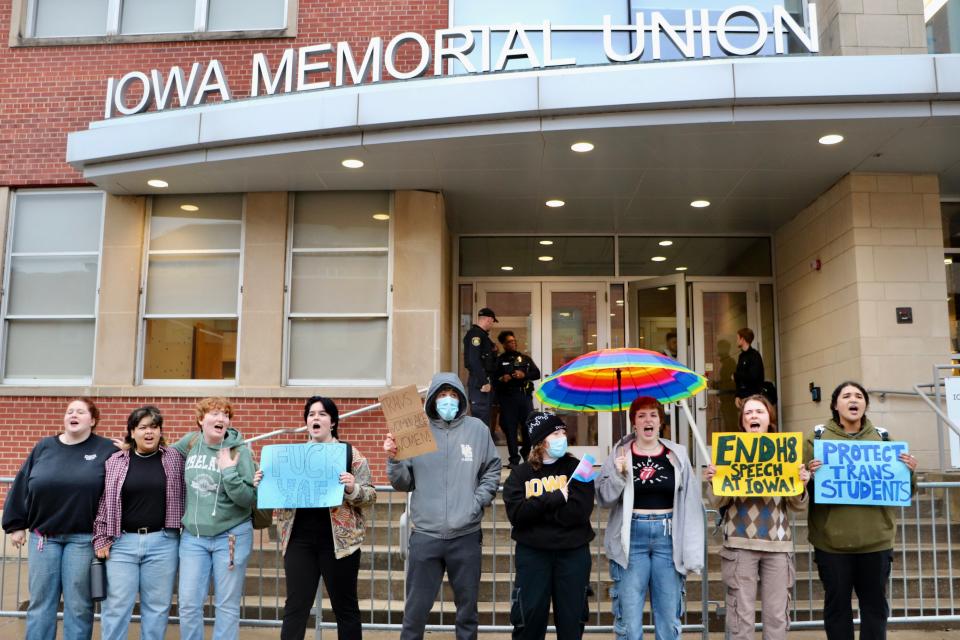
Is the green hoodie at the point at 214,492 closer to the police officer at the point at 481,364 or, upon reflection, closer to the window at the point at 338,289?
the police officer at the point at 481,364

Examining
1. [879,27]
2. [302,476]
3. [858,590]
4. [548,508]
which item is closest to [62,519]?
[302,476]

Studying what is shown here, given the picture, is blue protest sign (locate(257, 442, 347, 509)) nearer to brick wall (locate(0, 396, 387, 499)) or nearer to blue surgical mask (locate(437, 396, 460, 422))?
blue surgical mask (locate(437, 396, 460, 422))

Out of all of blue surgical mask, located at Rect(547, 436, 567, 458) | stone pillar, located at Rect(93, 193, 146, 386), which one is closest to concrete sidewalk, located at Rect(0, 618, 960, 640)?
blue surgical mask, located at Rect(547, 436, 567, 458)

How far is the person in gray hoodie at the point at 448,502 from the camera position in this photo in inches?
201

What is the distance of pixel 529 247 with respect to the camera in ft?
41.3

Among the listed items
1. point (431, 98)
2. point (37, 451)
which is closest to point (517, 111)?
point (431, 98)

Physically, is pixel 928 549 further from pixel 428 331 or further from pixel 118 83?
pixel 118 83

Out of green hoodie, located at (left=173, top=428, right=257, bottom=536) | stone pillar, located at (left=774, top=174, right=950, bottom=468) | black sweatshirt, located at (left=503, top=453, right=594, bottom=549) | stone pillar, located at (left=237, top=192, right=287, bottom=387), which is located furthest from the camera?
stone pillar, located at (left=237, top=192, right=287, bottom=387)

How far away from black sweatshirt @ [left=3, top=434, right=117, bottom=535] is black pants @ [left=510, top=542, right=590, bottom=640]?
2.88 meters

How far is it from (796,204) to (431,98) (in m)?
5.62

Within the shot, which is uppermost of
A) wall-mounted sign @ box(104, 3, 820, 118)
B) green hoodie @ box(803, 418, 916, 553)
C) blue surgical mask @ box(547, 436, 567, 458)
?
wall-mounted sign @ box(104, 3, 820, 118)

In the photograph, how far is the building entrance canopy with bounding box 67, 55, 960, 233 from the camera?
7.73 meters

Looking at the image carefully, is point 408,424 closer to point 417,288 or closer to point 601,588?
point 601,588

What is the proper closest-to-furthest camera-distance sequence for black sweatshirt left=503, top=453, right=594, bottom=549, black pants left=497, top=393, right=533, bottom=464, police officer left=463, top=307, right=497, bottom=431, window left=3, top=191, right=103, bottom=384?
black sweatshirt left=503, top=453, right=594, bottom=549, police officer left=463, top=307, right=497, bottom=431, black pants left=497, top=393, right=533, bottom=464, window left=3, top=191, right=103, bottom=384
